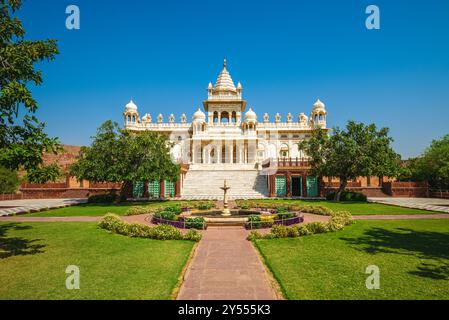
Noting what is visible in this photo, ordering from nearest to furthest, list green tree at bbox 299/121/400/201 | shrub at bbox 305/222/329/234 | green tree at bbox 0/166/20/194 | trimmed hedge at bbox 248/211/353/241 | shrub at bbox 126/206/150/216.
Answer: trimmed hedge at bbox 248/211/353/241
shrub at bbox 305/222/329/234
shrub at bbox 126/206/150/216
green tree at bbox 299/121/400/201
green tree at bbox 0/166/20/194

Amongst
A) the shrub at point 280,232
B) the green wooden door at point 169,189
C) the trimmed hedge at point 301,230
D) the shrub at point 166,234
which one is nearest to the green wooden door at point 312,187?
the green wooden door at point 169,189

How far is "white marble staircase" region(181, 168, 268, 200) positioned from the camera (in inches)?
1282

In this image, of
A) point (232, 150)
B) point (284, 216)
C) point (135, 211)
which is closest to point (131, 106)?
point (232, 150)

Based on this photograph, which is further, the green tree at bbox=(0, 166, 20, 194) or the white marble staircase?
the green tree at bbox=(0, 166, 20, 194)

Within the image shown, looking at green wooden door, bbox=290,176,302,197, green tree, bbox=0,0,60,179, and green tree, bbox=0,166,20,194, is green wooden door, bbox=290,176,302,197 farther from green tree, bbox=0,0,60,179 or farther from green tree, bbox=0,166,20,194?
green tree, bbox=0,166,20,194

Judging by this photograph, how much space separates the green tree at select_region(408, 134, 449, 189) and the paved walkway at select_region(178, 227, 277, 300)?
118ft

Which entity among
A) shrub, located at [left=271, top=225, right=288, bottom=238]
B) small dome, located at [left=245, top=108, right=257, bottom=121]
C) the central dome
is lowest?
shrub, located at [left=271, top=225, right=288, bottom=238]

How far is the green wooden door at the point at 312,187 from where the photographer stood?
33.6 m

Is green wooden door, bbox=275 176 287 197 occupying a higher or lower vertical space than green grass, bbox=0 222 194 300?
higher

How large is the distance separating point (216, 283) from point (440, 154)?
4121 centimetres

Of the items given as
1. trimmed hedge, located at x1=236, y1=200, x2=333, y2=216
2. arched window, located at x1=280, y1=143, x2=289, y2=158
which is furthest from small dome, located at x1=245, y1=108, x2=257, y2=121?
trimmed hedge, located at x1=236, y1=200, x2=333, y2=216

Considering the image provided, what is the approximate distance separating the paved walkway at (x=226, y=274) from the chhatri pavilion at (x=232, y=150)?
21412 millimetres
